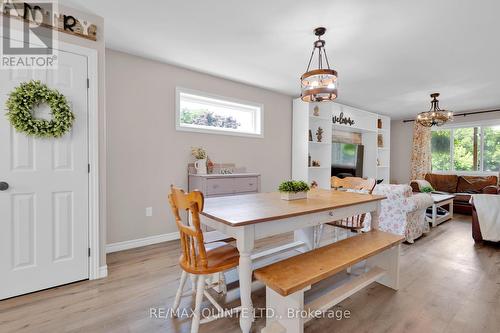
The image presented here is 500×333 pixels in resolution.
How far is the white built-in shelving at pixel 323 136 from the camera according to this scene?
4859 millimetres

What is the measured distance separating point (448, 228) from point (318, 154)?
264 centimetres

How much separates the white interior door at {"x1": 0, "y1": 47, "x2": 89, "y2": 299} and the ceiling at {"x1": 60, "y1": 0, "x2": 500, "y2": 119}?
838 mm

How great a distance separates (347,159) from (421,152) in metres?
2.70

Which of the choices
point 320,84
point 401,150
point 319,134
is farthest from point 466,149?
point 320,84

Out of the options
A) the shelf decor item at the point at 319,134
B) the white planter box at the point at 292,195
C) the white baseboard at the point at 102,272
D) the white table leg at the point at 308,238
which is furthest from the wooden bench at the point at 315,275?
the shelf decor item at the point at 319,134

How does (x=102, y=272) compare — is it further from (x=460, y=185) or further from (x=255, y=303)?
(x=460, y=185)

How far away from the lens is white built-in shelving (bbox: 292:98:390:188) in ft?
15.9

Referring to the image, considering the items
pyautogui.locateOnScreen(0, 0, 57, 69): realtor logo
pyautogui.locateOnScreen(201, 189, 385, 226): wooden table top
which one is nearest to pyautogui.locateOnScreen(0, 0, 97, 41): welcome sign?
pyautogui.locateOnScreen(0, 0, 57, 69): realtor logo

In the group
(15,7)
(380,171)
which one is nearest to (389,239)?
(15,7)

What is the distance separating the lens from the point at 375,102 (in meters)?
5.54

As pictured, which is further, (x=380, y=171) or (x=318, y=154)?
(x=380, y=171)

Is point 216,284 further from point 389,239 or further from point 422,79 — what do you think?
point 422,79

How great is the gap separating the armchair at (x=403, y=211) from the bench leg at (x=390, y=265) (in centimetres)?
140

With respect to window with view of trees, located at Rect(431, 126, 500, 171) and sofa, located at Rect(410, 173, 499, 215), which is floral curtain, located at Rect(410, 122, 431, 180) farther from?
sofa, located at Rect(410, 173, 499, 215)
